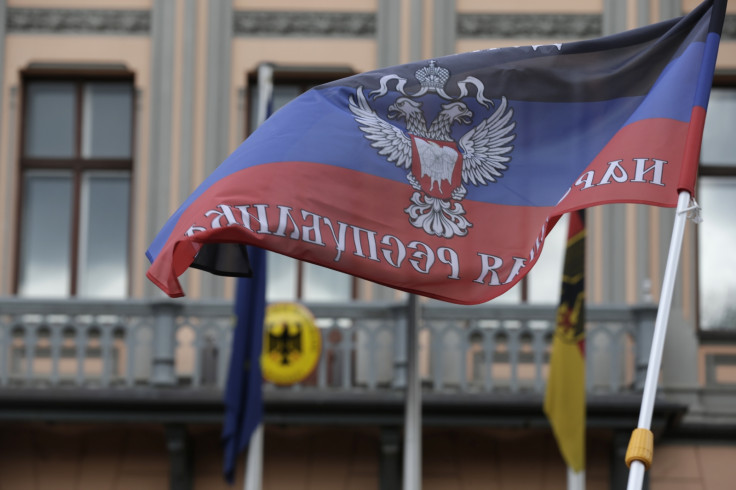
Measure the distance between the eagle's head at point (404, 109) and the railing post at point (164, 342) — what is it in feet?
27.4

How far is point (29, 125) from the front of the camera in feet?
62.5

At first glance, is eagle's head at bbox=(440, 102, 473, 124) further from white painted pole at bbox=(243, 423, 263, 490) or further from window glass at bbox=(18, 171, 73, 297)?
window glass at bbox=(18, 171, 73, 297)

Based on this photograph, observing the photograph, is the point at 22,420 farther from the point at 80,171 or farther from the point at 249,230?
the point at 249,230

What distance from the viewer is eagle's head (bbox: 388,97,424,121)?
935cm

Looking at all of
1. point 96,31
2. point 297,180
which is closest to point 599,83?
point 297,180

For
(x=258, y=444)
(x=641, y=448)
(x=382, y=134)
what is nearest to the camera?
(x=641, y=448)

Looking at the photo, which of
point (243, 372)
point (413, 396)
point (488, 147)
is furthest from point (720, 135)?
point (488, 147)

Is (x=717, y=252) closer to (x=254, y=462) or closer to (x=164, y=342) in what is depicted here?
(x=164, y=342)

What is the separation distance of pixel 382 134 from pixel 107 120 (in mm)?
10358

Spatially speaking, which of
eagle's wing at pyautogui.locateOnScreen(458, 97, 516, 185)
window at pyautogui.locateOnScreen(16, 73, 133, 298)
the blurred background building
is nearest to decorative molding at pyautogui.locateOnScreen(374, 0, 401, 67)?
the blurred background building

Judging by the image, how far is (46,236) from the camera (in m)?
18.9

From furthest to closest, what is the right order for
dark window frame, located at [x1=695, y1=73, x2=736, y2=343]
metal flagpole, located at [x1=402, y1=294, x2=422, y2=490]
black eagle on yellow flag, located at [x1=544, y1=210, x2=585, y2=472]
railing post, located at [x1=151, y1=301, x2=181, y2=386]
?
1. dark window frame, located at [x1=695, y1=73, x2=736, y2=343]
2. railing post, located at [x1=151, y1=301, x2=181, y2=386]
3. black eagle on yellow flag, located at [x1=544, y1=210, x2=585, y2=472]
4. metal flagpole, located at [x1=402, y1=294, x2=422, y2=490]

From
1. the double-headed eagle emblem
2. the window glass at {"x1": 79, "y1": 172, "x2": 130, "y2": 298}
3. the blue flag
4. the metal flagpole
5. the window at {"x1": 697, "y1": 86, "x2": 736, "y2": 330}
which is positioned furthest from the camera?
the window glass at {"x1": 79, "y1": 172, "x2": 130, "y2": 298}

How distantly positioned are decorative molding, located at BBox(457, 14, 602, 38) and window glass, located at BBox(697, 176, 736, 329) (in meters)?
2.39
